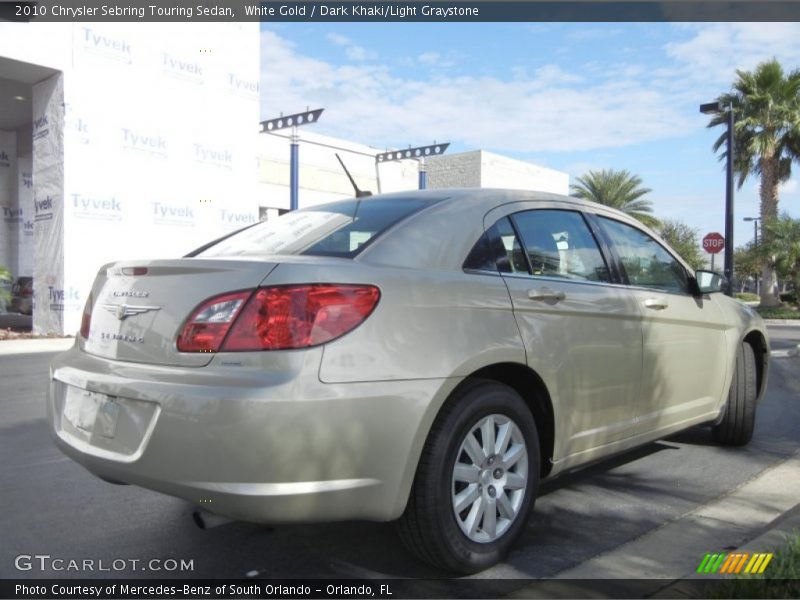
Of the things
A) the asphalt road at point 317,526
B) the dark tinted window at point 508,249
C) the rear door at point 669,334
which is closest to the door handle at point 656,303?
the rear door at point 669,334

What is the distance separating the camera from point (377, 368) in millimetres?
2510

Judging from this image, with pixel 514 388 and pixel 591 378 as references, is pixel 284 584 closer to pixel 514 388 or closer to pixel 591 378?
pixel 514 388

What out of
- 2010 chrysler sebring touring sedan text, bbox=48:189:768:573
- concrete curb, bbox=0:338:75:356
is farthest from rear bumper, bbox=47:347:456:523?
concrete curb, bbox=0:338:75:356

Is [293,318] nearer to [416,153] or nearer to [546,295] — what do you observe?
[546,295]

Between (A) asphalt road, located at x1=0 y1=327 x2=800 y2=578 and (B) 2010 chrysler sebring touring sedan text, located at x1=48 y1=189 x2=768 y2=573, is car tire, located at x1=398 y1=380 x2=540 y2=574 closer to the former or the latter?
(B) 2010 chrysler sebring touring sedan text, located at x1=48 y1=189 x2=768 y2=573

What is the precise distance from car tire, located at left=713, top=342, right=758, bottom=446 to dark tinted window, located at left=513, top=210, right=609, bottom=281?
1682mm

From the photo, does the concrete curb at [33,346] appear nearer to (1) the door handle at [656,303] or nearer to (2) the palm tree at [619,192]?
(1) the door handle at [656,303]

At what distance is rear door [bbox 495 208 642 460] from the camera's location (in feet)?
10.3

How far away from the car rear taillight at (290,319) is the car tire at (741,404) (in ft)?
10.9

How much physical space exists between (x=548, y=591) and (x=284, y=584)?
1.06 meters

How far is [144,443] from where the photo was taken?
2.50 meters

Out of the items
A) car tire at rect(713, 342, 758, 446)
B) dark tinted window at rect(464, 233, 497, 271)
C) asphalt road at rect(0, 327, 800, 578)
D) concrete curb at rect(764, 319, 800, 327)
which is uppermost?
dark tinted window at rect(464, 233, 497, 271)

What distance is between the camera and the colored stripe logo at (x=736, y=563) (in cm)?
273

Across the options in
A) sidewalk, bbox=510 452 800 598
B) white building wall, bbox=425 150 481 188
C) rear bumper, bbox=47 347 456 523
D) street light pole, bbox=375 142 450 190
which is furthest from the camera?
white building wall, bbox=425 150 481 188
